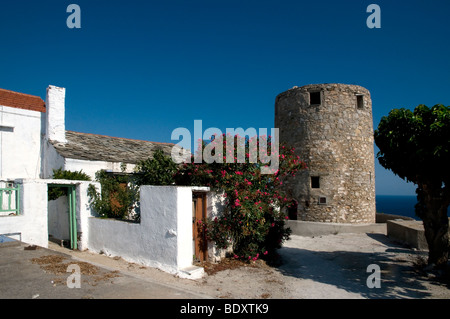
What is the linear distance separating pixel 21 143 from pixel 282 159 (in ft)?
34.1

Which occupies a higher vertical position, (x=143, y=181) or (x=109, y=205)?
(x=143, y=181)

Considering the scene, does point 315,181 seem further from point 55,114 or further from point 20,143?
point 20,143

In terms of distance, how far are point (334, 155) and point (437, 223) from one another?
315 inches

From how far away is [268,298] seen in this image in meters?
6.29

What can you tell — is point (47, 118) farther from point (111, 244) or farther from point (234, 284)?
point (234, 284)

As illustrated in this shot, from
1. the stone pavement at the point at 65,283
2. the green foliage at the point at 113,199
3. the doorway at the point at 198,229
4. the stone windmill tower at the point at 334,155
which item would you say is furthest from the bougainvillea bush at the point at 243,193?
the stone windmill tower at the point at 334,155

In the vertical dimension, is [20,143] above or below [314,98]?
below

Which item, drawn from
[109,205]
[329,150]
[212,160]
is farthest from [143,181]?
[329,150]

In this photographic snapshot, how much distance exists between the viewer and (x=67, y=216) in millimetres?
10820

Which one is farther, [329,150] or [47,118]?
[329,150]

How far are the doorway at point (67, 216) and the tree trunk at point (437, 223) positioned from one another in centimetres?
1082

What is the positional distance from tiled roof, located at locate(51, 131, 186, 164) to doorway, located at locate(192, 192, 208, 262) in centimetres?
477

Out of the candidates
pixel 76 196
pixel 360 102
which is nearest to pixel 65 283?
pixel 76 196

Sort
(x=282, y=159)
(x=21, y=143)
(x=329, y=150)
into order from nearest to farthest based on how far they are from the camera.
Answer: (x=282, y=159)
(x=21, y=143)
(x=329, y=150)
